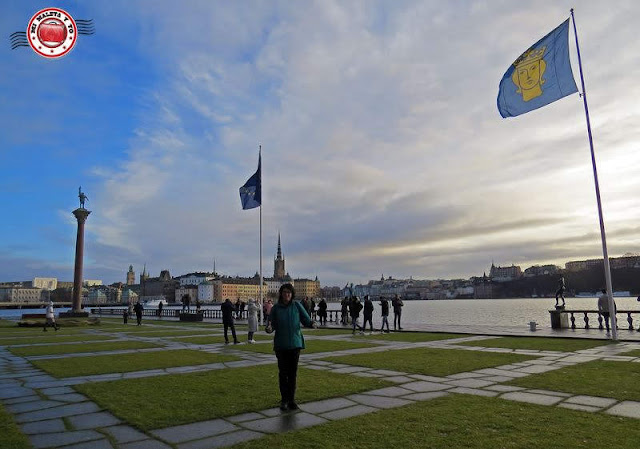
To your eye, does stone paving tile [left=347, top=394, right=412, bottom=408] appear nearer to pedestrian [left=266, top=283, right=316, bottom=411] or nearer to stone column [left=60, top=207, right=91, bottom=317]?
pedestrian [left=266, top=283, right=316, bottom=411]

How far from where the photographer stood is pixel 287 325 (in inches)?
306

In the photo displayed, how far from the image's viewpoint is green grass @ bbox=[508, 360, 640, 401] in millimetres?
8180

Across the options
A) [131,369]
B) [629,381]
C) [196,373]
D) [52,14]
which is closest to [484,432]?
[629,381]

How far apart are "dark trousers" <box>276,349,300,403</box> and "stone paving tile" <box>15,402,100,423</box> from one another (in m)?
3.15

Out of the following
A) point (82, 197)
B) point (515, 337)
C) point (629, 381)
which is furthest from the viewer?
point (82, 197)

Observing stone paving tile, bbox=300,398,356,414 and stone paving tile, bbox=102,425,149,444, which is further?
stone paving tile, bbox=300,398,356,414

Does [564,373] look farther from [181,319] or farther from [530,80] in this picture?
[181,319]

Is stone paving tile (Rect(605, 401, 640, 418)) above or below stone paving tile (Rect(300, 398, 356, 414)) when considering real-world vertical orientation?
above

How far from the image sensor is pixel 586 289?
6250 inches

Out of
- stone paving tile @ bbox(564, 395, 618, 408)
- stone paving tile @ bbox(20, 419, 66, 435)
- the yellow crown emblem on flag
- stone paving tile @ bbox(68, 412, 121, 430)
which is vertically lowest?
stone paving tile @ bbox(564, 395, 618, 408)

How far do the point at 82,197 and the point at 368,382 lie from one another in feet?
161

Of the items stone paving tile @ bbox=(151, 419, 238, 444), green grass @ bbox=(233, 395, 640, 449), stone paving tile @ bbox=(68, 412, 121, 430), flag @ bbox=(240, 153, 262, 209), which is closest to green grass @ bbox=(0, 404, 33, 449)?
stone paving tile @ bbox=(68, 412, 121, 430)

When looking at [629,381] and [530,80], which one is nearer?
[629,381]

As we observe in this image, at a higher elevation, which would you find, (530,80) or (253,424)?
(530,80)
